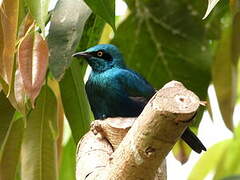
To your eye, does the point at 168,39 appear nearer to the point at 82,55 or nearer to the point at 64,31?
the point at 82,55

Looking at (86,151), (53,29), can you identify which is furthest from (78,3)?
(86,151)

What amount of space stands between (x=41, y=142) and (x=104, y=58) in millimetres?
1073

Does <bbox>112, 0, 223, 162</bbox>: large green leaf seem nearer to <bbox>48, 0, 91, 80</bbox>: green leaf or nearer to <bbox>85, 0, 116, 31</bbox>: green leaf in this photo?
<bbox>48, 0, 91, 80</bbox>: green leaf

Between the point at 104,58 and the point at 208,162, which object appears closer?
the point at 104,58

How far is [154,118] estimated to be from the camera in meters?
2.39

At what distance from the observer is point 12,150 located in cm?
354

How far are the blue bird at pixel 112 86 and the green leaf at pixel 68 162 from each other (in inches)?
9.5

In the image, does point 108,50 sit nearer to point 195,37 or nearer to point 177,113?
point 195,37

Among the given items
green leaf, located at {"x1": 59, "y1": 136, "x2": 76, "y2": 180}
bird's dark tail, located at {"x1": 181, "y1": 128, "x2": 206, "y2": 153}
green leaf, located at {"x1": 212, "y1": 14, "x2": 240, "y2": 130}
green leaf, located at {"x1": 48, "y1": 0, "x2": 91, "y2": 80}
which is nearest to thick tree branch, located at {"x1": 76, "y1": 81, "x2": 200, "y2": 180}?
green leaf, located at {"x1": 48, "y1": 0, "x2": 91, "y2": 80}

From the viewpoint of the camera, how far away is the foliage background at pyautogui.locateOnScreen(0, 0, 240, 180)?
122 inches

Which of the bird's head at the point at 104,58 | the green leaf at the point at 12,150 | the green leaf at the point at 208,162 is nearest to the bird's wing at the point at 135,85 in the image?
the bird's head at the point at 104,58

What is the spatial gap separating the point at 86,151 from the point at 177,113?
2.45ft

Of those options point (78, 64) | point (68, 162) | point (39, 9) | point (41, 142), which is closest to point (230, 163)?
point (68, 162)

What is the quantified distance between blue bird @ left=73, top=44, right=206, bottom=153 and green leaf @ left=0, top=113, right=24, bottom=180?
0.64m
